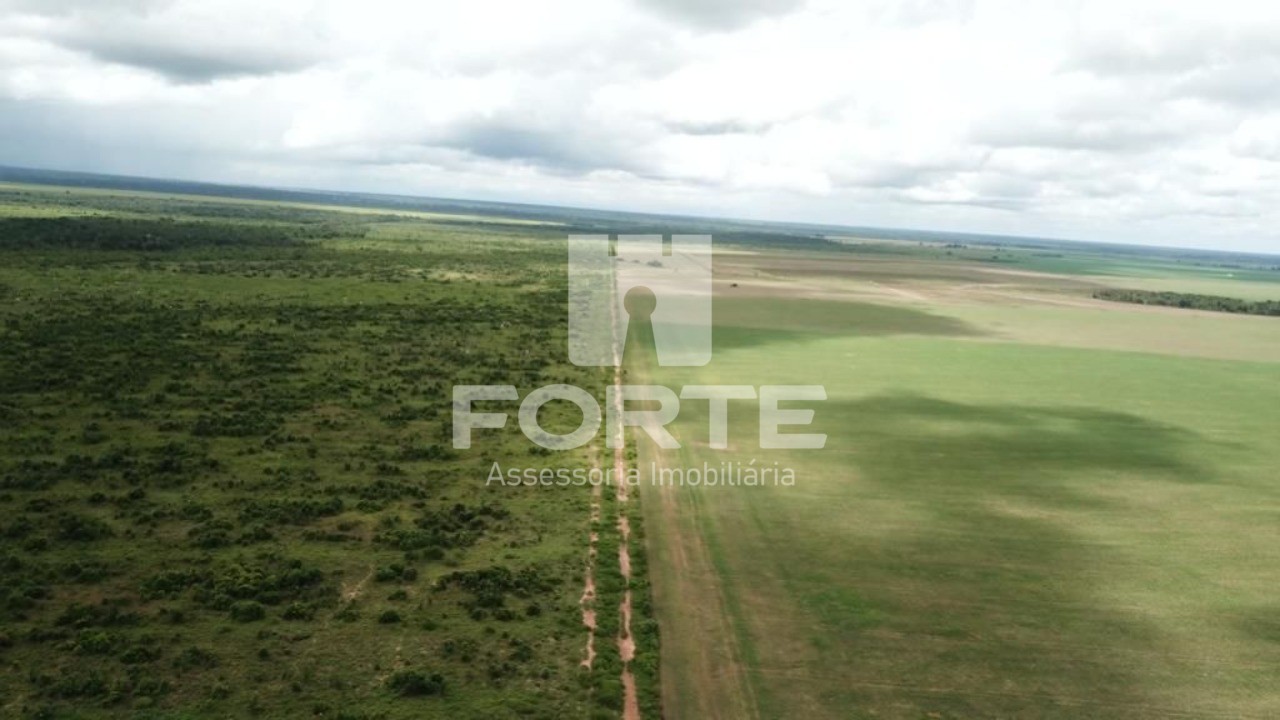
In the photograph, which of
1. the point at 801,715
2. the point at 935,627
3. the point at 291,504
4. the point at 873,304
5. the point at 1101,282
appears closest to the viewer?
the point at 801,715

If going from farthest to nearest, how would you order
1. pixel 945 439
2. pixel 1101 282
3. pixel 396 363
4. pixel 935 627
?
pixel 1101 282 < pixel 396 363 < pixel 945 439 < pixel 935 627

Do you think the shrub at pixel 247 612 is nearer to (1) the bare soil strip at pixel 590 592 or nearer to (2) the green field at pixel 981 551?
(1) the bare soil strip at pixel 590 592

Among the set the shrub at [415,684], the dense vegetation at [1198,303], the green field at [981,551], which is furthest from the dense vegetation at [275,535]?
the dense vegetation at [1198,303]

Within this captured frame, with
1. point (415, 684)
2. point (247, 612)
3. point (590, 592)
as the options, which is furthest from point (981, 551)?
point (247, 612)

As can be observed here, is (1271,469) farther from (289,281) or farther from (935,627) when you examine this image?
(289,281)

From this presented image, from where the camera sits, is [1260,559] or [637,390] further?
[637,390]

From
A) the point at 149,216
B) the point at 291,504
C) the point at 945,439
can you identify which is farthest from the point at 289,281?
the point at 149,216
